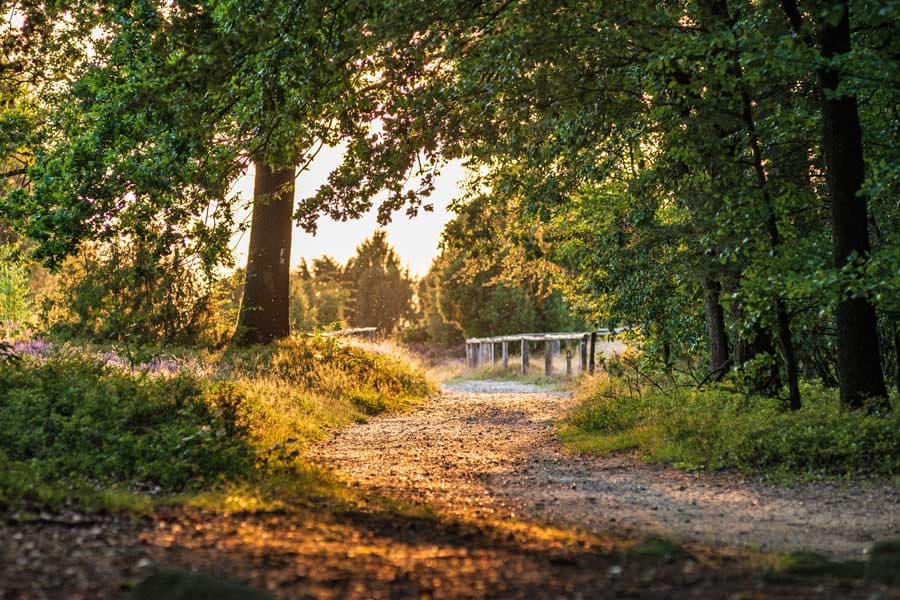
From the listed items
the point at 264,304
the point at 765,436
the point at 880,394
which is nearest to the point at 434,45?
the point at 765,436

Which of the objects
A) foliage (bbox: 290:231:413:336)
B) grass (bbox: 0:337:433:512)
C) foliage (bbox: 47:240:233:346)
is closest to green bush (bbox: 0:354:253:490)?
grass (bbox: 0:337:433:512)

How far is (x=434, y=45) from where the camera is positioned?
33.2 feet

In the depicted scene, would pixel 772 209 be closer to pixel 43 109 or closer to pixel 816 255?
pixel 816 255

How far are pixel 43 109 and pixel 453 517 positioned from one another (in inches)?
645

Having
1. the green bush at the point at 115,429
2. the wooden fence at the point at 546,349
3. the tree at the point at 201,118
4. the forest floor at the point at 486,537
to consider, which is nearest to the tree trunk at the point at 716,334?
the wooden fence at the point at 546,349

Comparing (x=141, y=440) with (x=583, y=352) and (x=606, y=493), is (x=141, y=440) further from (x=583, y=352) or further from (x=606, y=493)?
(x=583, y=352)

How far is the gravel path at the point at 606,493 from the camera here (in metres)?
6.59

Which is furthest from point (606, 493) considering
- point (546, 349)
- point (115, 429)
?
point (546, 349)

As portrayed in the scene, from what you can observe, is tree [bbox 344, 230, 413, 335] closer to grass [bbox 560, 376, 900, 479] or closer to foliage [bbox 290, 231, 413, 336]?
foliage [bbox 290, 231, 413, 336]

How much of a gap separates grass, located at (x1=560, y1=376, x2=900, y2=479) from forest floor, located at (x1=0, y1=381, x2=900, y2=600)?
0.48 meters

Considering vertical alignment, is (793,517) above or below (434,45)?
below

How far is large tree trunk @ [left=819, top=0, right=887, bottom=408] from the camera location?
9969 mm

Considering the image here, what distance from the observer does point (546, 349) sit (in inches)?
1187

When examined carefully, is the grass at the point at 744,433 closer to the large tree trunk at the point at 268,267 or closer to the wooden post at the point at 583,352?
the large tree trunk at the point at 268,267
